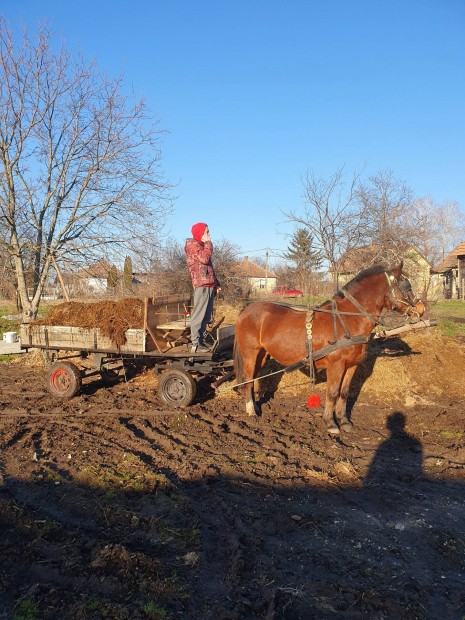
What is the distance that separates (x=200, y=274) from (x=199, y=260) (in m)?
0.22

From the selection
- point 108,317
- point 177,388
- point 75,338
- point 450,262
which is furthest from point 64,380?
point 450,262

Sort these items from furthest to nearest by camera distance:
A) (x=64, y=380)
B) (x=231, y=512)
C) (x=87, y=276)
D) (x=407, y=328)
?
(x=87, y=276) < (x=64, y=380) < (x=407, y=328) < (x=231, y=512)

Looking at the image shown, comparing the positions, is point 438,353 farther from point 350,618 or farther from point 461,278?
point 461,278

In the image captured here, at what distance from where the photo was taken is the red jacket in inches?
298

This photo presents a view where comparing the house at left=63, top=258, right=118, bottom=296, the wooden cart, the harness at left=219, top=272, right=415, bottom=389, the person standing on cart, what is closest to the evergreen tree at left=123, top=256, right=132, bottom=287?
the house at left=63, top=258, right=118, bottom=296

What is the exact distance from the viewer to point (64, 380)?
8508 mm

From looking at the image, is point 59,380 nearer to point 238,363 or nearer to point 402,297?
point 238,363

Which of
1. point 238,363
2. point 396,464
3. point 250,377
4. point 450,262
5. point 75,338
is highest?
point 450,262

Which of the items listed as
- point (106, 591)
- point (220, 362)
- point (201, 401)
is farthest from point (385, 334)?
point (106, 591)

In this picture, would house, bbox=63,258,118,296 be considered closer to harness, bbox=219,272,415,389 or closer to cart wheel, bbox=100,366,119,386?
cart wheel, bbox=100,366,119,386

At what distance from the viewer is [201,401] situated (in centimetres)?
836

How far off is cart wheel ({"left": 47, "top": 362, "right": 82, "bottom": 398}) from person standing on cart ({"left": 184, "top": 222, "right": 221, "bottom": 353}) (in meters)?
2.28

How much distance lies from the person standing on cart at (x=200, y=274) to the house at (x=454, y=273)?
30580 mm

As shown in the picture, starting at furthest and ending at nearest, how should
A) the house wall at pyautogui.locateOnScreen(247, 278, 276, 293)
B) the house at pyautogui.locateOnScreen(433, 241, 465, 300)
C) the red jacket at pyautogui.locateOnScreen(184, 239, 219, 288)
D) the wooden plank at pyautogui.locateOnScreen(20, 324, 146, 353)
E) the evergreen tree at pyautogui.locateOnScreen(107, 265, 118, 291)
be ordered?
1. the house at pyautogui.locateOnScreen(433, 241, 465, 300)
2. the house wall at pyautogui.locateOnScreen(247, 278, 276, 293)
3. the evergreen tree at pyautogui.locateOnScreen(107, 265, 118, 291)
4. the wooden plank at pyautogui.locateOnScreen(20, 324, 146, 353)
5. the red jacket at pyautogui.locateOnScreen(184, 239, 219, 288)
